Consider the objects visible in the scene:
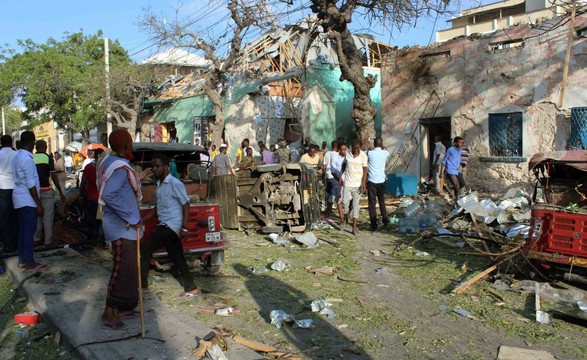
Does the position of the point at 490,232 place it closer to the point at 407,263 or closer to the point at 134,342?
the point at 407,263

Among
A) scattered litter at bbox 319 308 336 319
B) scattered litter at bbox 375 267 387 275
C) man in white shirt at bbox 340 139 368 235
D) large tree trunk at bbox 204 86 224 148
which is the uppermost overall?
large tree trunk at bbox 204 86 224 148

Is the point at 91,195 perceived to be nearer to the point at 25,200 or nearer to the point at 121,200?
the point at 25,200

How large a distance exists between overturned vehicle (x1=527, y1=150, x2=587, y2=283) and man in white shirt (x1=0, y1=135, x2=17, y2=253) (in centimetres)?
680

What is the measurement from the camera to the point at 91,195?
8.04 m

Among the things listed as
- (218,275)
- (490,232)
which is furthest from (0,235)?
(490,232)

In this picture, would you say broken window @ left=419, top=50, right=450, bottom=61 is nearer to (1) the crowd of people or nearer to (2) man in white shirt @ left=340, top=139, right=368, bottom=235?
(1) the crowd of people

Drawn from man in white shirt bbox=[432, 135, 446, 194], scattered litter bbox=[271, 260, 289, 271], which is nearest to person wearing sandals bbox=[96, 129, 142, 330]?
scattered litter bbox=[271, 260, 289, 271]

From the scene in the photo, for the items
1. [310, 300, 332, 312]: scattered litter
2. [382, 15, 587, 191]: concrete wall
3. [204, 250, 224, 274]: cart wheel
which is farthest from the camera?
[382, 15, 587, 191]: concrete wall

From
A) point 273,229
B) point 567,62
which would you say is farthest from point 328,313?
point 567,62

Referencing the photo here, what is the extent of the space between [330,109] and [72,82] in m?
16.6

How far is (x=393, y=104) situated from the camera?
16719 millimetres

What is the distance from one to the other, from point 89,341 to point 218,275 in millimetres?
2863

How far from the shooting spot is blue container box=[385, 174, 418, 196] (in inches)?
579

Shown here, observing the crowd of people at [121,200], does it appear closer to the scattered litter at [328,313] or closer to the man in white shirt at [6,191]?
the man in white shirt at [6,191]
